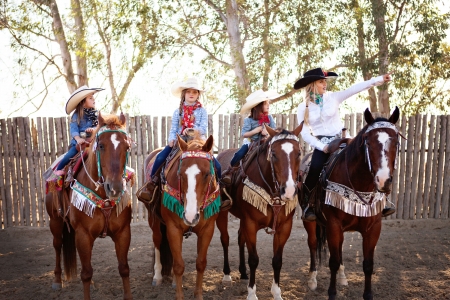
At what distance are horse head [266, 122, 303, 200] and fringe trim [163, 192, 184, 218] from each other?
112 cm

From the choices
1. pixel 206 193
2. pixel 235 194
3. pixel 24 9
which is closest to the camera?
pixel 206 193

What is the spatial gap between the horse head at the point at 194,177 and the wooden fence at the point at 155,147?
5.17 m

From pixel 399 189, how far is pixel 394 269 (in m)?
3.79

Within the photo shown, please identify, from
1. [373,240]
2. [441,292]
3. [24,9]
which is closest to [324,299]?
[373,240]

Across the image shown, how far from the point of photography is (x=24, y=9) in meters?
14.1

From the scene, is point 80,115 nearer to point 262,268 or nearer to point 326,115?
A: point 326,115

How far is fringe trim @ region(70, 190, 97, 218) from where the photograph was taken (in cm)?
501

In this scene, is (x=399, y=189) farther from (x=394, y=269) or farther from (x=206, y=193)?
(x=206, y=193)

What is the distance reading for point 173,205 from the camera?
5.03m

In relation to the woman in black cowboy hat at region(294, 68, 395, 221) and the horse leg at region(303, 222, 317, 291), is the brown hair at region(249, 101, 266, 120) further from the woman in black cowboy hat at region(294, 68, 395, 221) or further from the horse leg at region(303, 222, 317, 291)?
the horse leg at region(303, 222, 317, 291)

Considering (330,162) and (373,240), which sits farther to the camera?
(330,162)

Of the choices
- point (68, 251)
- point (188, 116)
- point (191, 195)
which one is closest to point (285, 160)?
point (191, 195)

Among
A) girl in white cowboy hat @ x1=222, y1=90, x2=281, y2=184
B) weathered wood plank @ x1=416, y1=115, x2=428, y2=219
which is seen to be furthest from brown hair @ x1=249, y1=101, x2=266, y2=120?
weathered wood plank @ x1=416, y1=115, x2=428, y2=219

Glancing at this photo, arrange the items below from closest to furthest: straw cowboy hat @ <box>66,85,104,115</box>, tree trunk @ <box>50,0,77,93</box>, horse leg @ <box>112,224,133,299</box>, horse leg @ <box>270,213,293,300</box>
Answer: horse leg @ <box>112,224,133,299</box>, horse leg @ <box>270,213,293,300</box>, straw cowboy hat @ <box>66,85,104,115</box>, tree trunk @ <box>50,0,77,93</box>
